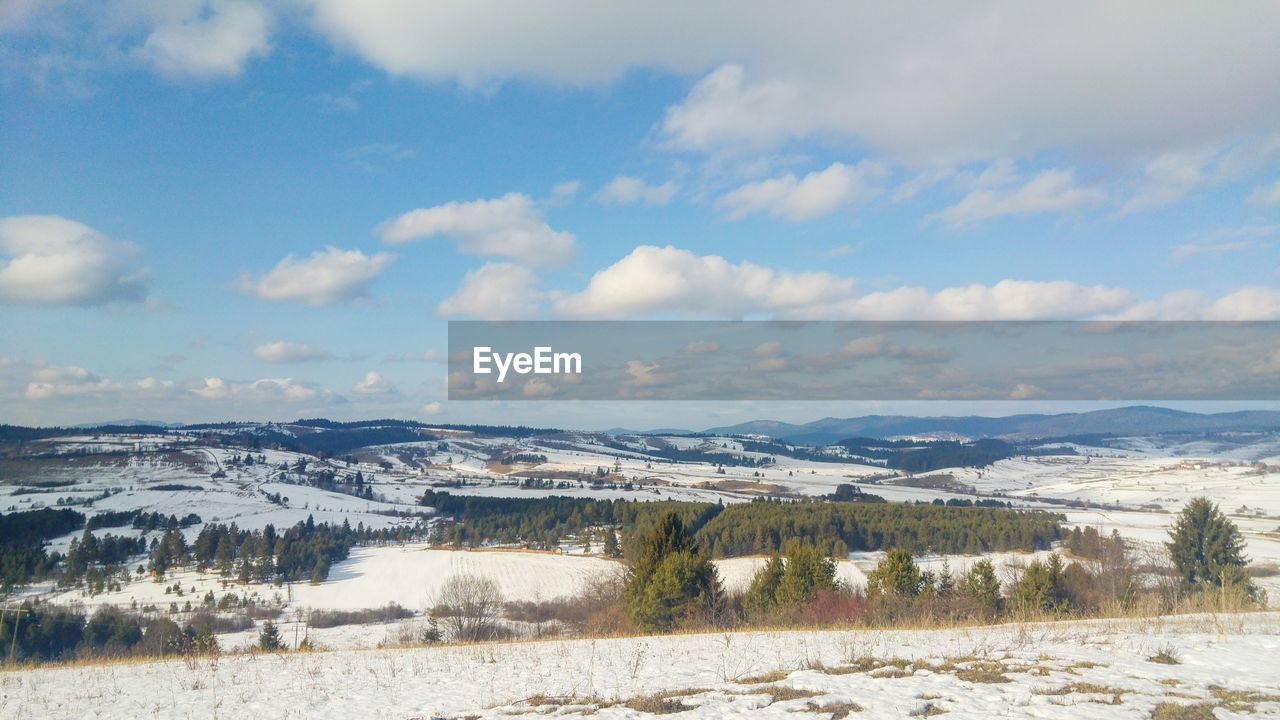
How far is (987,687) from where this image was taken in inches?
343

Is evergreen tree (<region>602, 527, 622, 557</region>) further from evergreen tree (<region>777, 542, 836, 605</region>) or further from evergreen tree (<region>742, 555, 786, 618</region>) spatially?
evergreen tree (<region>777, 542, 836, 605</region>)

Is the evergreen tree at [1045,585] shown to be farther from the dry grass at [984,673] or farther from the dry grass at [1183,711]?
the dry grass at [1183,711]

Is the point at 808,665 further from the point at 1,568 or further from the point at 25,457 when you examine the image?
the point at 25,457

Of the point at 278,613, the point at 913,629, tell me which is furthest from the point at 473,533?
the point at 913,629

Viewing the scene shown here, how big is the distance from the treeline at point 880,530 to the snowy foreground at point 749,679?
236 ft

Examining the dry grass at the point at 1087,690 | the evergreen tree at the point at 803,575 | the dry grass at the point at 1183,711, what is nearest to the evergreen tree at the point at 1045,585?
the evergreen tree at the point at 803,575

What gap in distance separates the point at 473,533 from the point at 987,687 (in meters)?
118

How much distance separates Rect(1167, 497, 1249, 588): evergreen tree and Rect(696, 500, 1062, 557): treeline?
108 feet

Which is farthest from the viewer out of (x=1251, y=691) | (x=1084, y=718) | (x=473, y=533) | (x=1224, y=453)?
(x=1224, y=453)

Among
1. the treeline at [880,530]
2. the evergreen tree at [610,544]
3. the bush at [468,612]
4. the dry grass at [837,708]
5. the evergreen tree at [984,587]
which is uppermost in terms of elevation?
the dry grass at [837,708]

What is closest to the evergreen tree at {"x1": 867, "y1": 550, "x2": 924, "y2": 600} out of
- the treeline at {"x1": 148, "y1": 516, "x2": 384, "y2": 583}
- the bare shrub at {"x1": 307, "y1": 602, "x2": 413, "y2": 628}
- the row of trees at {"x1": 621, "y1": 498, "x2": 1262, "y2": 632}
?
the row of trees at {"x1": 621, "y1": 498, "x2": 1262, "y2": 632}

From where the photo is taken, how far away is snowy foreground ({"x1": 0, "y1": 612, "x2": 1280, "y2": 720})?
8.25 meters

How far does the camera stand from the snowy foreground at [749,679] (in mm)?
8250

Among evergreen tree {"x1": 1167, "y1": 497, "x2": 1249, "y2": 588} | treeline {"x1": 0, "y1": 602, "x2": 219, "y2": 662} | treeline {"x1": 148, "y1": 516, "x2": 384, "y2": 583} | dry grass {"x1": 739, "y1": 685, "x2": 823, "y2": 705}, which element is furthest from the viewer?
treeline {"x1": 148, "y1": 516, "x2": 384, "y2": 583}
